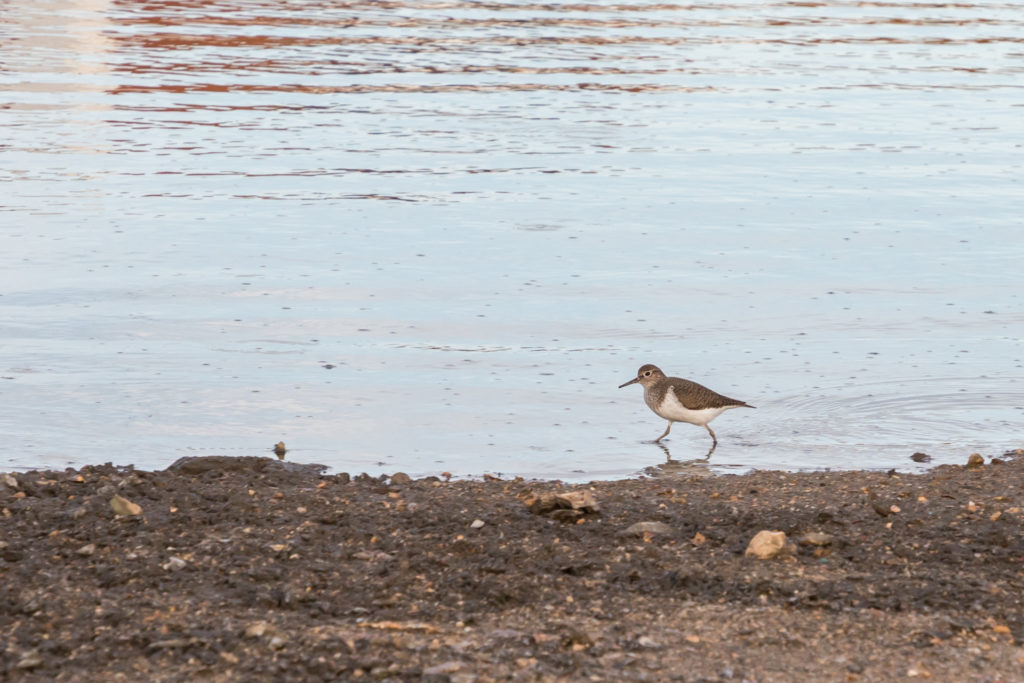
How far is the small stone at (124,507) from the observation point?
6.50 meters

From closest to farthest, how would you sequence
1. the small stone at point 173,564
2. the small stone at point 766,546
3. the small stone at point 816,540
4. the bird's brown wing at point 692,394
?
the small stone at point 173,564
the small stone at point 766,546
the small stone at point 816,540
the bird's brown wing at point 692,394

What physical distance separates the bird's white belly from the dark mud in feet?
5.97

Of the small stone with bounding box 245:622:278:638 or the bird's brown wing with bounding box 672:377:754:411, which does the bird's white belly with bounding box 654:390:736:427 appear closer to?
the bird's brown wing with bounding box 672:377:754:411

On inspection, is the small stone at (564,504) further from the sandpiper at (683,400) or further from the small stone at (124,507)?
the sandpiper at (683,400)

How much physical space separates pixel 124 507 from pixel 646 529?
2.21 meters

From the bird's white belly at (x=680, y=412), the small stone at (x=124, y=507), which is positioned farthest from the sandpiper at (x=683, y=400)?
the small stone at (x=124, y=507)

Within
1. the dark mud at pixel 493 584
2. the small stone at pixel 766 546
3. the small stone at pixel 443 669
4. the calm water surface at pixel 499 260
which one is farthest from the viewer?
the calm water surface at pixel 499 260

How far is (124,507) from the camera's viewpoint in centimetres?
652

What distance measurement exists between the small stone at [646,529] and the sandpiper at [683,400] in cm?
268

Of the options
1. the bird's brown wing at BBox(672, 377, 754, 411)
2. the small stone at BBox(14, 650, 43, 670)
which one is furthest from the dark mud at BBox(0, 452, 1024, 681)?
the bird's brown wing at BBox(672, 377, 754, 411)

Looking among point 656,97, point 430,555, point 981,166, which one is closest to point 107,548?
point 430,555

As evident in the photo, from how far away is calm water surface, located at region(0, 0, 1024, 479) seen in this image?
9.59m

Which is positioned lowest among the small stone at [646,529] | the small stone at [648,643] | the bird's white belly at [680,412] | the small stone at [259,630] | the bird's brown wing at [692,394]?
the bird's white belly at [680,412]

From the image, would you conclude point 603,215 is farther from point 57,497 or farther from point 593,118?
point 57,497
